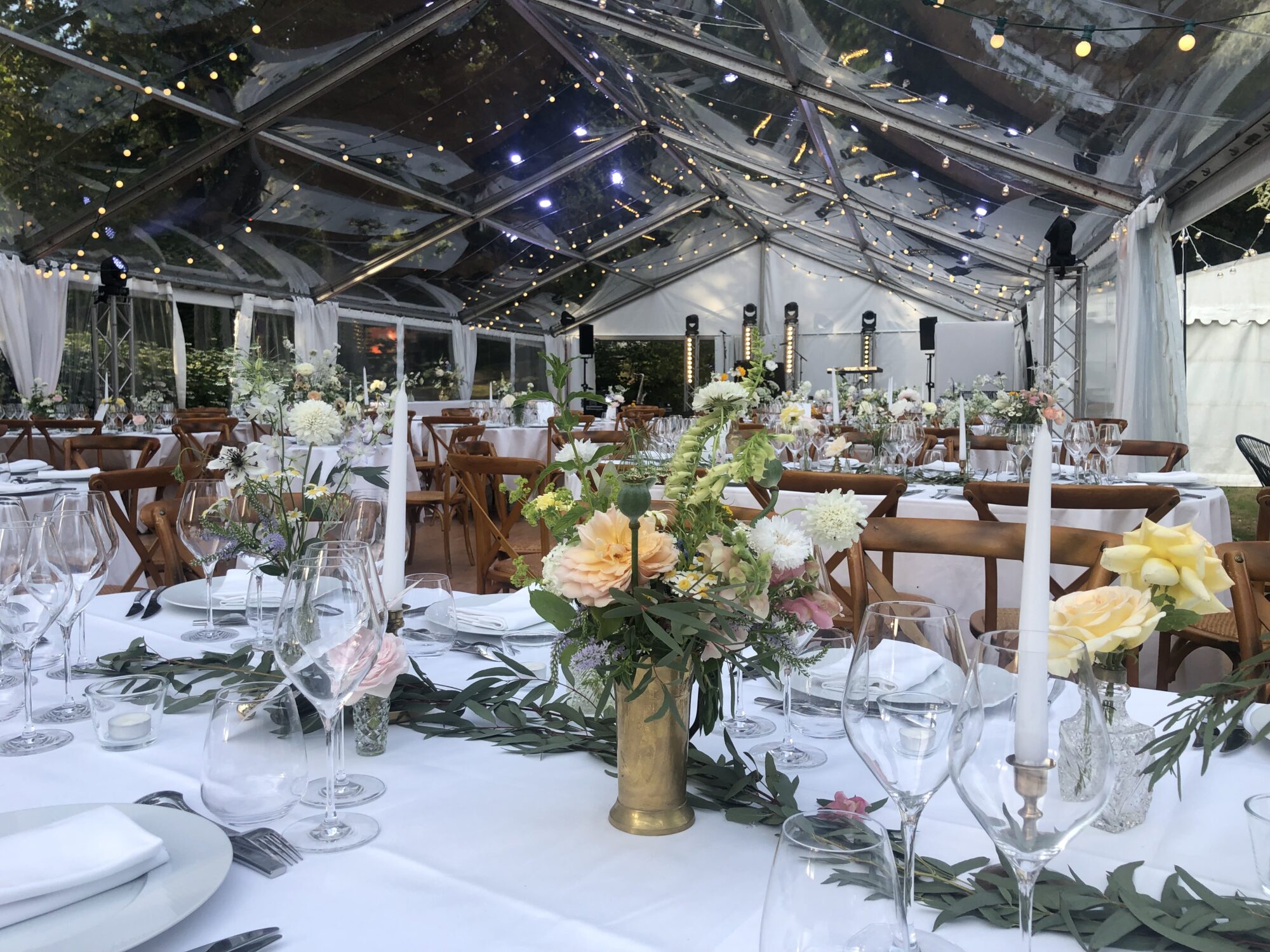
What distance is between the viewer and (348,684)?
78 cm

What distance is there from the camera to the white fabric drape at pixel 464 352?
17.3 m

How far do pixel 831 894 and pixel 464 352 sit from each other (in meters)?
17.7

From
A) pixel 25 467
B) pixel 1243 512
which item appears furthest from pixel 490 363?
pixel 25 467

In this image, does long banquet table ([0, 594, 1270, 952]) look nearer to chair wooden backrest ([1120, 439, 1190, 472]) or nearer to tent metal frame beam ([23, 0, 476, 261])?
chair wooden backrest ([1120, 439, 1190, 472])

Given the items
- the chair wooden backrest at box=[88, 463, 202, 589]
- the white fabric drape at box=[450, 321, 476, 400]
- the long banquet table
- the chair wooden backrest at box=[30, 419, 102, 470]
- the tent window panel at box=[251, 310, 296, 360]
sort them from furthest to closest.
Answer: the white fabric drape at box=[450, 321, 476, 400] → the tent window panel at box=[251, 310, 296, 360] → the chair wooden backrest at box=[30, 419, 102, 470] → the chair wooden backrest at box=[88, 463, 202, 589] → the long banquet table

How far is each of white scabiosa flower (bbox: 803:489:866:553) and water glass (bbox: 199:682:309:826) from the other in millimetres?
529

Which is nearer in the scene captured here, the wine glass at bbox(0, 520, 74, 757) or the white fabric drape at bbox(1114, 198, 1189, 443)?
the wine glass at bbox(0, 520, 74, 757)

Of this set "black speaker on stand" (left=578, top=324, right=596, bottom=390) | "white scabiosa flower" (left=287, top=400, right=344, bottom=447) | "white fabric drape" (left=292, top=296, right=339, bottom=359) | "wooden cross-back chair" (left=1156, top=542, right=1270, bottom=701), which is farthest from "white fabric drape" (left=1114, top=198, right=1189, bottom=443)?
"black speaker on stand" (left=578, top=324, right=596, bottom=390)

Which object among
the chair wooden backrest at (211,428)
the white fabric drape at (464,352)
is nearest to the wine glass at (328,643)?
the chair wooden backrest at (211,428)

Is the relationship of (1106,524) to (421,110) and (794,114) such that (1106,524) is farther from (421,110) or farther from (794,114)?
(421,110)

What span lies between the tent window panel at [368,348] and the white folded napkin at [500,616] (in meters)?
13.5

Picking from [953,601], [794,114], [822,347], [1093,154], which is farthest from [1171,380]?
[822,347]

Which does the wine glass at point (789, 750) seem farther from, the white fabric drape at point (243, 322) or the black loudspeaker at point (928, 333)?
the black loudspeaker at point (928, 333)

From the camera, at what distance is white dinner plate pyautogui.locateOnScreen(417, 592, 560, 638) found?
48.6 inches
